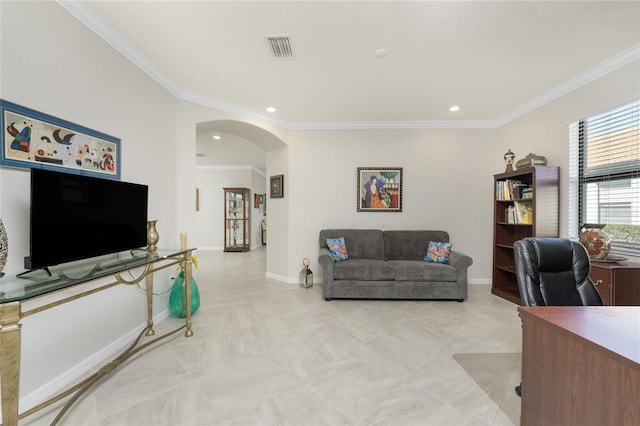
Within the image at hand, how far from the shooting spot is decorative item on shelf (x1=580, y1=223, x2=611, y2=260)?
2.30 meters

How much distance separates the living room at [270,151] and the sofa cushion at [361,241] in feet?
0.84

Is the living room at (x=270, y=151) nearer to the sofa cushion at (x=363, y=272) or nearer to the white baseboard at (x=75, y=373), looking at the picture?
the white baseboard at (x=75, y=373)

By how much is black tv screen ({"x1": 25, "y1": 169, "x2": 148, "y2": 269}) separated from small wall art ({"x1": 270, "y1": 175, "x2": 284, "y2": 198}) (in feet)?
7.91

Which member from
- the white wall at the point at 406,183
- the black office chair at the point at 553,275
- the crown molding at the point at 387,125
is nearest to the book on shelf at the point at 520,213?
the white wall at the point at 406,183

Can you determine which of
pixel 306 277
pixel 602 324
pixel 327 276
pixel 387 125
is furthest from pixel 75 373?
pixel 387 125

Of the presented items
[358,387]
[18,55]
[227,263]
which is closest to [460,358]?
[358,387]

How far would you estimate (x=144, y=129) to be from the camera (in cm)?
259

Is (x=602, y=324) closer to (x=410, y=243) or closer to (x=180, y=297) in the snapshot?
(x=410, y=243)

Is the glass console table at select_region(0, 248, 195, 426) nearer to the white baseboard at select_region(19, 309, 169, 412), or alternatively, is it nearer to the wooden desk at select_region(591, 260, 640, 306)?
the white baseboard at select_region(19, 309, 169, 412)

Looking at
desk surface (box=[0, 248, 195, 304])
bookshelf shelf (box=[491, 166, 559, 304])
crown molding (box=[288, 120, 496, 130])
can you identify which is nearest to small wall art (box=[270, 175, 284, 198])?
crown molding (box=[288, 120, 496, 130])

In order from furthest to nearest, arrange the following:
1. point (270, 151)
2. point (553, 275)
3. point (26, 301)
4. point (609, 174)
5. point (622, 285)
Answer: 1. point (270, 151)
2. point (609, 174)
3. point (622, 285)
4. point (553, 275)
5. point (26, 301)

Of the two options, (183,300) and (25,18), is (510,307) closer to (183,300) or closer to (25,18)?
(183,300)

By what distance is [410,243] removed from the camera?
4.05 m

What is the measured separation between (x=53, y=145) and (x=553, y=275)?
339 centimetres
